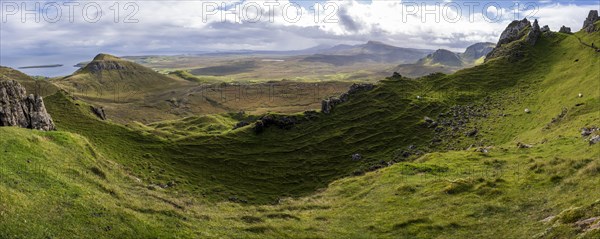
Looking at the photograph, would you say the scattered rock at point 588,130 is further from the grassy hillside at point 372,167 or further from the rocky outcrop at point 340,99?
the rocky outcrop at point 340,99

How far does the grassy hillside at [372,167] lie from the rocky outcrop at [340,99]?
3.45 m

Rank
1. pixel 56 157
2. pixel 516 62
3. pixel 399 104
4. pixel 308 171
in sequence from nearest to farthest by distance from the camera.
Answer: pixel 56 157, pixel 308 171, pixel 399 104, pixel 516 62

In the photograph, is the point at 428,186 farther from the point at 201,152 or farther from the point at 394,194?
the point at 201,152

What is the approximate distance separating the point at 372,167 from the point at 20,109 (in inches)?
3154

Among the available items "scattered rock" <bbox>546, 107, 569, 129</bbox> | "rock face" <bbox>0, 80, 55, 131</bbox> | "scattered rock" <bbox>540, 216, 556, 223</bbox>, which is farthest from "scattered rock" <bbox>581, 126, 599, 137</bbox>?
"rock face" <bbox>0, 80, 55, 131</bbox>

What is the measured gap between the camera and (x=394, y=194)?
201 ft

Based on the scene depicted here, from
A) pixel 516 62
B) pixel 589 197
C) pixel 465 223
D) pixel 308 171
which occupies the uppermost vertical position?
pixel 516 62

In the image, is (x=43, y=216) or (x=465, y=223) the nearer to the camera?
(x=43, y=216)

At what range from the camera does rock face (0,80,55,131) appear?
241ft

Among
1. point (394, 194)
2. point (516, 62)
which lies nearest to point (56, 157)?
point (394, 194)

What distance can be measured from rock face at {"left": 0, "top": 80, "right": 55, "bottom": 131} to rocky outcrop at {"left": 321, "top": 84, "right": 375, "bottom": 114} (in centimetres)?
8674

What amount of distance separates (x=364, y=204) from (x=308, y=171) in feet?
158

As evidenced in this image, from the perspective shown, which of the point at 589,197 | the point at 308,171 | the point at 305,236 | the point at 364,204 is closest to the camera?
the point at 589,197

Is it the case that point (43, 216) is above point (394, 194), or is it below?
above
